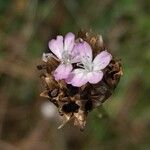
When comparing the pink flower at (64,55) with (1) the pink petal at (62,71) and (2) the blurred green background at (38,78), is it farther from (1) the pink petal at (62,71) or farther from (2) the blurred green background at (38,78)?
(2) the blurred green background at (38,78)

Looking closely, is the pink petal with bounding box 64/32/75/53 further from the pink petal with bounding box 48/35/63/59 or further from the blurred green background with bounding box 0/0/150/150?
the blurred green background with bounding box 0/0/150/150

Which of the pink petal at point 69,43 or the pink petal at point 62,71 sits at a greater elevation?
the pink petal at point 69,43

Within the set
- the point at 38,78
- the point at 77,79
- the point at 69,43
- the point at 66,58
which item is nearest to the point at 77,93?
the point at 77,79

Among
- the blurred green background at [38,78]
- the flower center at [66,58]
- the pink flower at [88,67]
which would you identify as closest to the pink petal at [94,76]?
the pink flower at [88,67]

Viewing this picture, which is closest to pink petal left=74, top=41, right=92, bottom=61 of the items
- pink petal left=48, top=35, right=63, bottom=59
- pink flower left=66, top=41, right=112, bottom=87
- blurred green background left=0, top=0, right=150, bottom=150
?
pink flower left=66, top=41, right=112, bottom=87

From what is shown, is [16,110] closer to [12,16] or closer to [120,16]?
[12,16]

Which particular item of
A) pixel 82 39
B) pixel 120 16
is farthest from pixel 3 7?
pixel 82 39

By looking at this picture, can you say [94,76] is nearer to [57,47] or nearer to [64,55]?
[64,55]

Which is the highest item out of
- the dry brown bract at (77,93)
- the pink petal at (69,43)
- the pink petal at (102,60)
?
the pink petal at (69,43)
